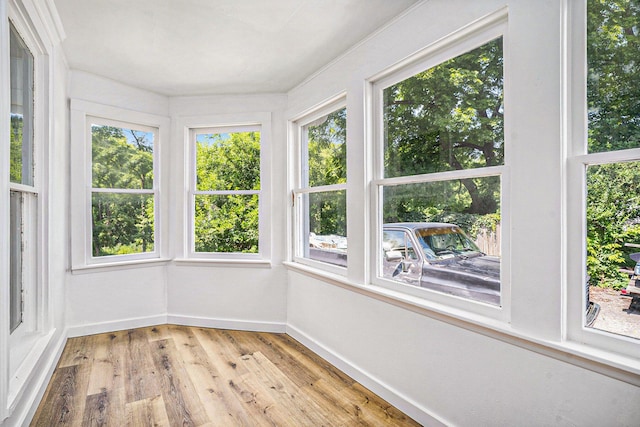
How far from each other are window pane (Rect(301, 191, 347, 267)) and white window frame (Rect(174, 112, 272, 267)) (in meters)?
0.44

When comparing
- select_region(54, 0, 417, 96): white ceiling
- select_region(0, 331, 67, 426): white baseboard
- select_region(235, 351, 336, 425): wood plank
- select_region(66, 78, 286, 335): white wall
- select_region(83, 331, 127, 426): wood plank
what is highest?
select_region(54, 0, 417, 96): white ceiling

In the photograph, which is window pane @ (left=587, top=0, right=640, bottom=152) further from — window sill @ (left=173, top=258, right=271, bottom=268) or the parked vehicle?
window sill @ (left=173, top=258, right=271, bottom=268)

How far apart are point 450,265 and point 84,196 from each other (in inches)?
124

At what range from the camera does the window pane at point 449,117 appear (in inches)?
65.7

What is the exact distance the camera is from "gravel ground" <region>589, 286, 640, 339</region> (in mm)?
1247

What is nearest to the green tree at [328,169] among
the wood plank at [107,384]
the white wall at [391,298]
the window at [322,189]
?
the window at [322,189]

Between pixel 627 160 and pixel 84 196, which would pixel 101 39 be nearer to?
pixel 84 196

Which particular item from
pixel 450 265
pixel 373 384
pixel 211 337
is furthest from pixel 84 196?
pixel 450 265

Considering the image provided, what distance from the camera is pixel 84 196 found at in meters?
3.12

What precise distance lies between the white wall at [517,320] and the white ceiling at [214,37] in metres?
0.33

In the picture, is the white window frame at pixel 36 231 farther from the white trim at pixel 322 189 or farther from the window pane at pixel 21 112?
the white trim at pixel 322 189

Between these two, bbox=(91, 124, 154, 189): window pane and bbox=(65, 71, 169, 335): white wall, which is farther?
bbox=(91, 124, 154, 189): window pane

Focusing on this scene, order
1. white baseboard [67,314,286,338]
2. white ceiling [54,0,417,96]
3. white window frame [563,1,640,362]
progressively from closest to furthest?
white window frame [563,1,640,362] < white ceiling [54,0,417,96] < white baseboard [67,314,286,338]

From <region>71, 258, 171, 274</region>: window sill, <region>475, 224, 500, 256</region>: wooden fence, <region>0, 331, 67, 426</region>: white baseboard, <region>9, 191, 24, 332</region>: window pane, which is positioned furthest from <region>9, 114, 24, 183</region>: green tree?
<region>475, 224, 500, 256</region>: wooden fence
